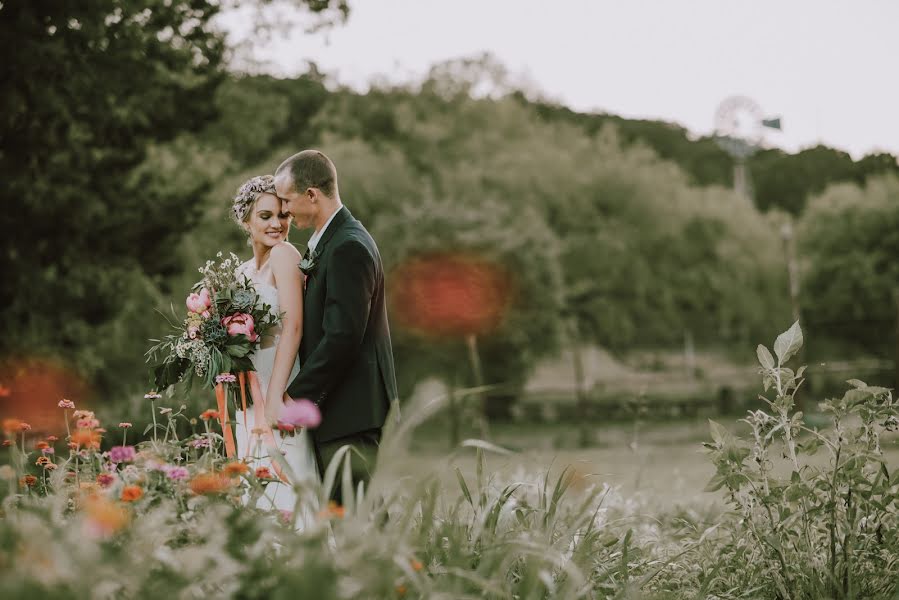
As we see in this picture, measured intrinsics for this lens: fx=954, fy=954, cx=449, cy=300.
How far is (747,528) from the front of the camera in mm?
3781

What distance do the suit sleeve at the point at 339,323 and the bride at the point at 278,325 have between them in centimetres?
18

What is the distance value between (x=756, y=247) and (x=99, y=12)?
29.7 m

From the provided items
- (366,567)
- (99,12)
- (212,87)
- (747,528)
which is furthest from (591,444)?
(366,567)

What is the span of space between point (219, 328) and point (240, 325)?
144mm

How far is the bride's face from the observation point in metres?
4.27

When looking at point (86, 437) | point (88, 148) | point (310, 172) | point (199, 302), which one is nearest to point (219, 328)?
point (199, 302)

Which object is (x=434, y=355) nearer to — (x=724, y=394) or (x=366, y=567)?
(x=724, y=394)

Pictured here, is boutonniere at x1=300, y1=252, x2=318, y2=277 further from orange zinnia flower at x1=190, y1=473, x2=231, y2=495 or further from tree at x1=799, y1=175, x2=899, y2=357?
tree at x1=799, y1=175, x2=899, y2=357

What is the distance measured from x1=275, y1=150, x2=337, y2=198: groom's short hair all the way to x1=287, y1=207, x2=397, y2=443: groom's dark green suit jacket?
13 centimetres

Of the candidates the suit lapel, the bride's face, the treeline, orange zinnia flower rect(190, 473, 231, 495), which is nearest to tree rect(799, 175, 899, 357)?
the treeline

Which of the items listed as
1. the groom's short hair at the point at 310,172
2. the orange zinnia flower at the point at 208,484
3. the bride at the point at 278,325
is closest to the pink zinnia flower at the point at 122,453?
the orange zinnia flower at the point at 208,484

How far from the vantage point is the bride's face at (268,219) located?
427 cm

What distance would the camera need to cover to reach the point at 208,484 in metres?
2.61

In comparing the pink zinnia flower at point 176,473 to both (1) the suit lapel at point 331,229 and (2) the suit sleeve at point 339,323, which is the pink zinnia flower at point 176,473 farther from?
(1) the suit lapel at point 331,229
